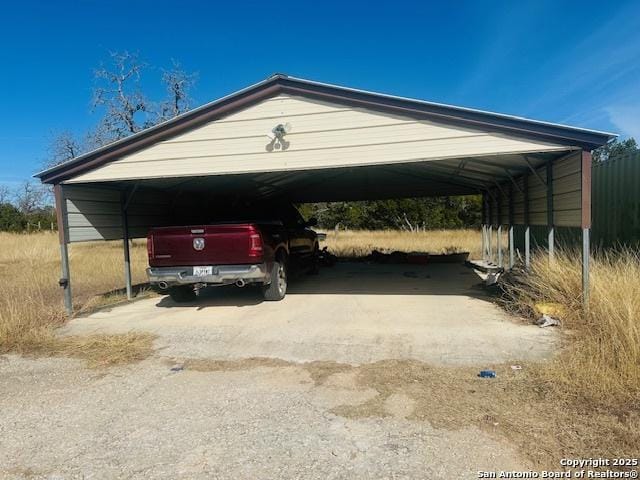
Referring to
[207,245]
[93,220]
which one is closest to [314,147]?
[207,245]

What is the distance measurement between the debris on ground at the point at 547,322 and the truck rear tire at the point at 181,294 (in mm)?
6247

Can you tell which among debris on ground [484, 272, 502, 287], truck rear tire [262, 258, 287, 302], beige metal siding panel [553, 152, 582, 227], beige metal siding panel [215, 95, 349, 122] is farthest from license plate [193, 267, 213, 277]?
debris on ground [484, 272, 502, 287]

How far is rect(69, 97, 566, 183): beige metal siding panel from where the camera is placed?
691cm

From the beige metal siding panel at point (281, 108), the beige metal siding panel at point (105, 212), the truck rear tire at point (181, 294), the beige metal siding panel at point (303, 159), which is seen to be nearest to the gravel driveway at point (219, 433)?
the beige metal siding panel at point (303, 159)

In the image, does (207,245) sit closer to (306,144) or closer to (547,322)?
(306,144)

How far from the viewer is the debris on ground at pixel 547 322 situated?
6.23 meters

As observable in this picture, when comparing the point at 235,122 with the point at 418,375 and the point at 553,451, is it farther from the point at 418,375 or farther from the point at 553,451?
the point at 553,451

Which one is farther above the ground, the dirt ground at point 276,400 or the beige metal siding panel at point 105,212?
the beige metal siding panel at point 105,212

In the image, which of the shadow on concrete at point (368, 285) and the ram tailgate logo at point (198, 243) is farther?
the shadow on concrete at point (368, 285)

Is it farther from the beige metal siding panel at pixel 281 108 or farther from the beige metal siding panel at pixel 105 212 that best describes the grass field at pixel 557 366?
the beige metal siding panel at pixel 281 108

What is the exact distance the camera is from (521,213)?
1143 cm

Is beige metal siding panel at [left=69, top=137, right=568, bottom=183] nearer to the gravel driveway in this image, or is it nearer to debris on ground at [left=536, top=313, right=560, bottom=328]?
debris on ground at [left=536, top=313, right=560, bottom=328]

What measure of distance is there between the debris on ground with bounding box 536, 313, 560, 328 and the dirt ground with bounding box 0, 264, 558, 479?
227 mm

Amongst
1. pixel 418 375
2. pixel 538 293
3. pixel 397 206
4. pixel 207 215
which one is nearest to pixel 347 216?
pixel 397 206
